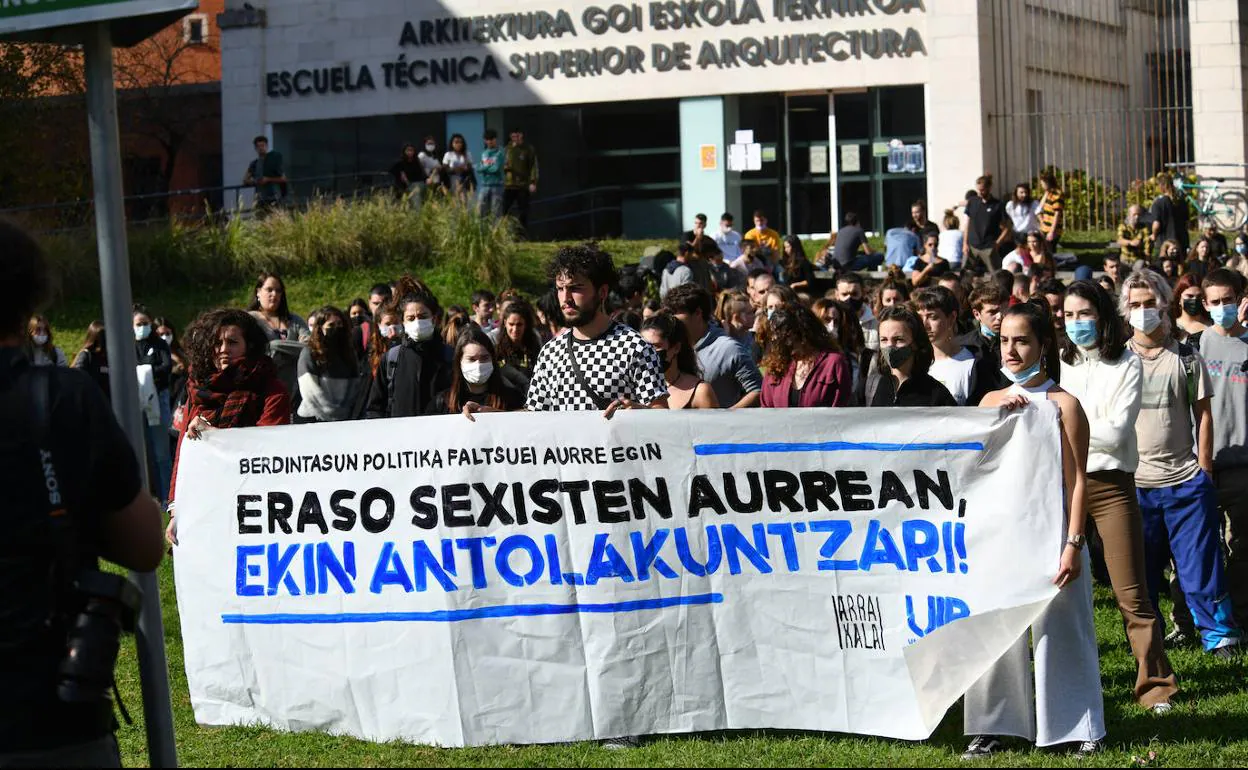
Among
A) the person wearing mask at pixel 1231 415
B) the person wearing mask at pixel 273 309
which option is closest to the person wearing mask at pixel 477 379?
the person wearing mask at pixel 1231 415

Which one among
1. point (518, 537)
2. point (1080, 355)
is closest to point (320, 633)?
point (518, 537)

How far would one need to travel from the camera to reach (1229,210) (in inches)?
1177

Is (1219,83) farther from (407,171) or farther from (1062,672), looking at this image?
(1062,672)

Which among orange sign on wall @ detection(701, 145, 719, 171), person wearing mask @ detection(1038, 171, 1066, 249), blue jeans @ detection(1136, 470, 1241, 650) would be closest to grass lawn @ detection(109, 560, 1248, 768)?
blue jeans @ detection(1136, 470, 1241, 650)

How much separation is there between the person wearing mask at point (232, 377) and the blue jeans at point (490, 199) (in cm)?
1942

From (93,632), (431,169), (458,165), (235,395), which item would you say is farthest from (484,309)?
(431,169)

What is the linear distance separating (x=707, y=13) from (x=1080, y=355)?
26119 millimetres

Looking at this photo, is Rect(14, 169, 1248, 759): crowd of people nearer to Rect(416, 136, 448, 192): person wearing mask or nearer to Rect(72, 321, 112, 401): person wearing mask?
Rect(72, 321, 112, 401): person wearing mask

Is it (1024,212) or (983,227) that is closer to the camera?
(983,227)

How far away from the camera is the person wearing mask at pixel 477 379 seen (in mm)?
9047

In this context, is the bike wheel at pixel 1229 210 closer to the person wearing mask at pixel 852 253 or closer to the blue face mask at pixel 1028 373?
the person wearing mask at pixel 852 253

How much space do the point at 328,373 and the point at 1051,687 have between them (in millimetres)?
6503

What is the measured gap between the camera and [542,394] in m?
7.55

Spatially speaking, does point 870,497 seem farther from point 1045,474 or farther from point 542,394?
point 542,394
